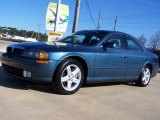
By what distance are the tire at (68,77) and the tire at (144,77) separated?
8.31 feet

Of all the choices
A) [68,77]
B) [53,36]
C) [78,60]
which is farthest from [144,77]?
[53,36]

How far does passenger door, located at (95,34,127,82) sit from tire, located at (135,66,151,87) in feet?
3.36

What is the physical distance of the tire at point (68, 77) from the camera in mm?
5652

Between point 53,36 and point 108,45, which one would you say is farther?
point 53,36

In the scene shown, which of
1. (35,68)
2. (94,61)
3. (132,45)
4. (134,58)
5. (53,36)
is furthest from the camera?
(53,36)

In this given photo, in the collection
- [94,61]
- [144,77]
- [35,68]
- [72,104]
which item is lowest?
[72,104]

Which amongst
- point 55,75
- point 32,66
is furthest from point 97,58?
point 32,66

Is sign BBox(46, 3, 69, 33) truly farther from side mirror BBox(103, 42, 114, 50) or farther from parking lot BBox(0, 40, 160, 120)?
side mirror BBox(103, 42, 114, 50)

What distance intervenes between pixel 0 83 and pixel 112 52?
2440 millimetres

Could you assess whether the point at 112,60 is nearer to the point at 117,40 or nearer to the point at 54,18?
the point at 117,40

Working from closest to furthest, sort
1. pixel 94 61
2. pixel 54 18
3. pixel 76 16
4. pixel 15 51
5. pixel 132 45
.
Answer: pixel 15 51 → pixel 94 61 → pixel 132 45 → pixel 76 16 → pixel 54 18

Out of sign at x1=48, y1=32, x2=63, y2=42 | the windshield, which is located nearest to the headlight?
the windshield

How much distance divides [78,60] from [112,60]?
99cm

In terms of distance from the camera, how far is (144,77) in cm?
825
